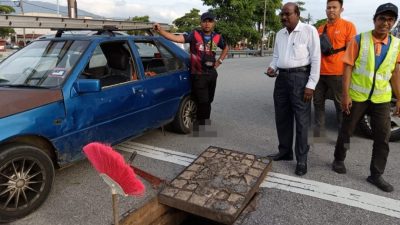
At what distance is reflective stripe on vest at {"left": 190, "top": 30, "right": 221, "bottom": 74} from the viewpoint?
5258 millimetres

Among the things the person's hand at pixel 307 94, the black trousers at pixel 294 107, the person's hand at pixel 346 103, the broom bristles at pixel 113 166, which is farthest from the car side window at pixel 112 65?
the person's hand at pixel 346 103

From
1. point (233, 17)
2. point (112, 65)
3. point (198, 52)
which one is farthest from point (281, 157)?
point (233, 17)

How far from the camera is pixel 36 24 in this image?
12.8ft

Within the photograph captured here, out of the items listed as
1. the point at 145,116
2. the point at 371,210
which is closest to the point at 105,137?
the point at 145,116

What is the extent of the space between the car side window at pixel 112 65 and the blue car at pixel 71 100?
0.03 feet

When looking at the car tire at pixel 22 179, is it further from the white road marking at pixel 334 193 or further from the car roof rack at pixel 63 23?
the white road marking at pixel 334 193

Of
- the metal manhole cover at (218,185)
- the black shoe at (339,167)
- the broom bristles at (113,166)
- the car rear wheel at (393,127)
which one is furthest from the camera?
the car rear wheel at (393,127)

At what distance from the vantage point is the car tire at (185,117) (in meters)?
5.31

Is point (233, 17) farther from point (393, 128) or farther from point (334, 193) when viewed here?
point (334, 193)

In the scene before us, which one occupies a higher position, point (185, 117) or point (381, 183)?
point (185, 117)

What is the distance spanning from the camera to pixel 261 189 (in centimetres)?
368

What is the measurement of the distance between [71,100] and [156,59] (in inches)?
68.1

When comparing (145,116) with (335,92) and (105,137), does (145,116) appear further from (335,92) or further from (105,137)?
(335,92)

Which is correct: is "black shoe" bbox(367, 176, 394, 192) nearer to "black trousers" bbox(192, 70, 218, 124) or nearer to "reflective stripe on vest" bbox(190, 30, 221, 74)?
"black trousers" bbox(192, 70, 218, 124)
